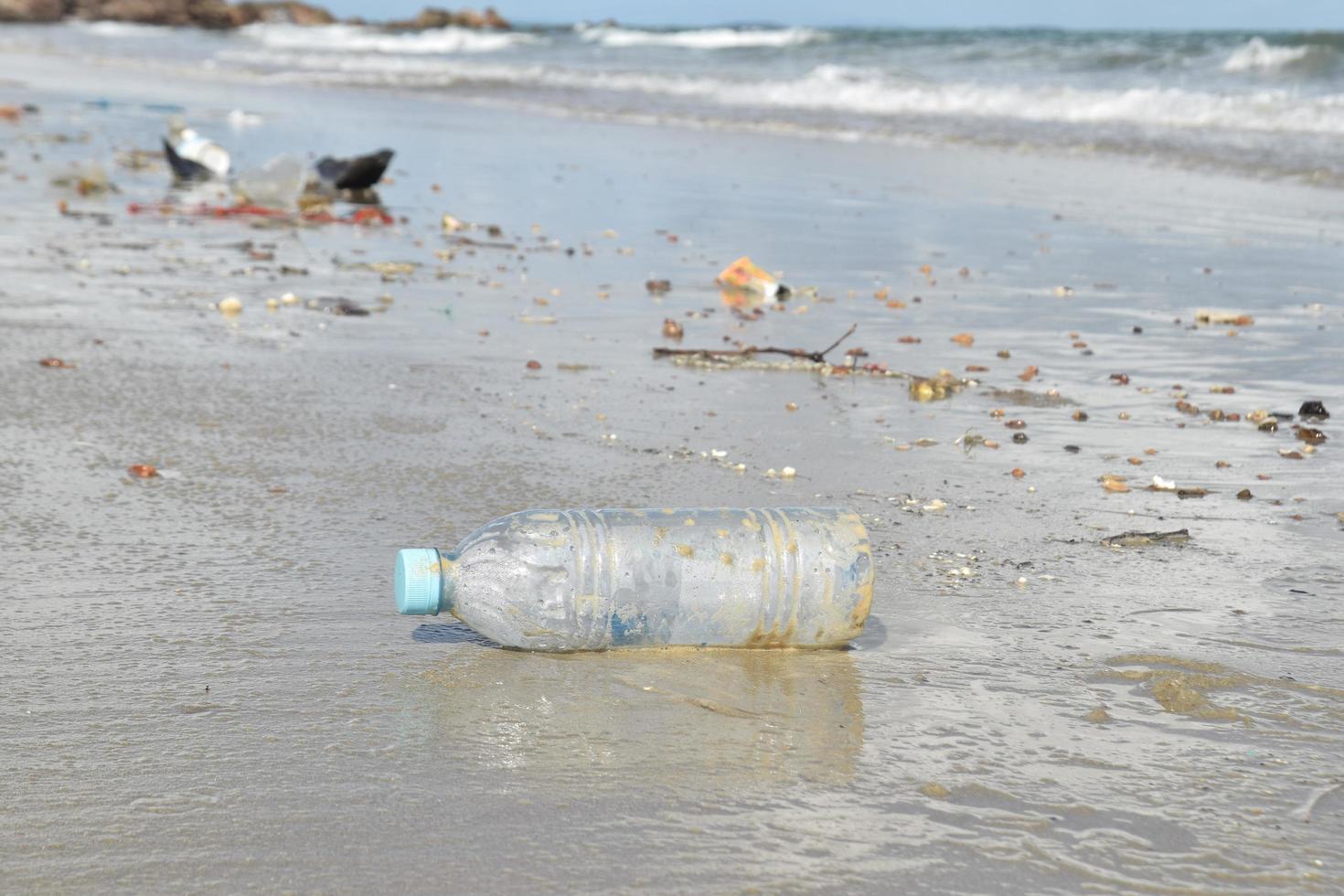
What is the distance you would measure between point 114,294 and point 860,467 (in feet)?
12.3

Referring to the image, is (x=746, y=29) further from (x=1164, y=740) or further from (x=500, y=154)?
(x=1164, y=740)

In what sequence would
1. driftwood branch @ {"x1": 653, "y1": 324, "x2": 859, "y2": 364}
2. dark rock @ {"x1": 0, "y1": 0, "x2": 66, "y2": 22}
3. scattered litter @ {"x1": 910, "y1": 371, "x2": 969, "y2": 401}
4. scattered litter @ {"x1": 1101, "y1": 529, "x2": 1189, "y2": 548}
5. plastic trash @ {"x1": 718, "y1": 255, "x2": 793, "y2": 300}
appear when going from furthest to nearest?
dark rock @ {"x1": 0, "y1": 0, "x2": 66, "y2": 22} → plastic trash @ {"x1": 718, "y1": 255, "x2": 793, "y2": 300} → driftwood branch @ {"x1": 653, "y1": 324, "x2": 859, "y2": 364} → scattered litter @ {"x1": 910, "y1": 371, "x2": 969, "y2": 401} → scattered litter @ {"x1": 1101, "y1": 529, "x2": 1189, "y2": 548}

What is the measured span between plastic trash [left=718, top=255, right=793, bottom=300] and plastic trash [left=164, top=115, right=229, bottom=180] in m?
5.22

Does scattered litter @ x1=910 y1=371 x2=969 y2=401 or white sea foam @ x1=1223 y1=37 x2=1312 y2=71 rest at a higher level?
white sea foam @ x1=1223 y1=37 x2=1312 y2=71

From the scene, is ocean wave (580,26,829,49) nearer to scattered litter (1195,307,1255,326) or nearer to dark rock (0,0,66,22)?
dark rock (0,0,66,22)

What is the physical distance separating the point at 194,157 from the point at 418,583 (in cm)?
898

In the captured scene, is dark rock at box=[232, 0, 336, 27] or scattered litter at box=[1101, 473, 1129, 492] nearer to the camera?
scattered litter at box=[1101, 473, 1129, 492]

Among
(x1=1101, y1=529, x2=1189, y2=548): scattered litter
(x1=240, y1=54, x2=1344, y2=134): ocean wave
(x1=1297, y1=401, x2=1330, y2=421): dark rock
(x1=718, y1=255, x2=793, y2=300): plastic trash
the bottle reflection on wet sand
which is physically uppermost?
(x1=240, y1=54, x2=1344, y2=134): ocean wave

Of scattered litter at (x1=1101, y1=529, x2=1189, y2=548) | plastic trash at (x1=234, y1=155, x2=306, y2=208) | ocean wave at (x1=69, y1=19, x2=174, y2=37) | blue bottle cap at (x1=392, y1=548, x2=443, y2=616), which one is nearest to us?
blue bottle cap at (x1=392, y1=548, x2=443, y2=616)

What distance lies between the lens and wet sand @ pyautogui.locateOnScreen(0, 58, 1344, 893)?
210 cm

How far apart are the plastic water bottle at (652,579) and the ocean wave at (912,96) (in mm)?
15923

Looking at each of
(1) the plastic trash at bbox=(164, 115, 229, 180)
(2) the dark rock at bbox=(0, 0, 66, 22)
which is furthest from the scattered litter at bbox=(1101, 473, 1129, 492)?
(2) the dark rock at bbox=(0, 0, 66, 22)

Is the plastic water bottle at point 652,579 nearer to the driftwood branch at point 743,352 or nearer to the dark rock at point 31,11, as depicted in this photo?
the driftwood branch at point 743,352

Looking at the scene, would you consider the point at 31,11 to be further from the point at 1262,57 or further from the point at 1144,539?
the point at 1144,539
